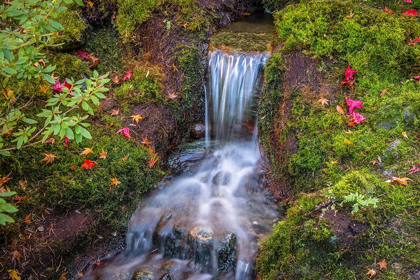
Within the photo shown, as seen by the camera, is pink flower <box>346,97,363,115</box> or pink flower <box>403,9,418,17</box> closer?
pink flower <box>346,97,363,115</box>

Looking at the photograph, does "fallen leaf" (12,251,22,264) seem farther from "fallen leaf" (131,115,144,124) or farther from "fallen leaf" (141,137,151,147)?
"fallen leaf" (131,115,144,124)

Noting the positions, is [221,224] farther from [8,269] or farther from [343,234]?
[8,269]

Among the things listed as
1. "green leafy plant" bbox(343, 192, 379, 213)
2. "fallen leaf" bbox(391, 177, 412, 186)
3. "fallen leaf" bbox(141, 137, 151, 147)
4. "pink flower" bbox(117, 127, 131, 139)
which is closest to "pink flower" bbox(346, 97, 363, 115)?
"fallen leaf" bbox(391, 177, 412, 186)

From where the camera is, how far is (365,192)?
3.39 m

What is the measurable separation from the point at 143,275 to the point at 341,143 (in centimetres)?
326

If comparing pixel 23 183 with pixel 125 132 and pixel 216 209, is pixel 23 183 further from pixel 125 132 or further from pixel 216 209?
pixel 216 209

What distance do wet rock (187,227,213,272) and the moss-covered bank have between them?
0.73 metres

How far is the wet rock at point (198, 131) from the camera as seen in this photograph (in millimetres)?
5992

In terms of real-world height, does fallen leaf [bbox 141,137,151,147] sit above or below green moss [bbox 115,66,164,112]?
→ below

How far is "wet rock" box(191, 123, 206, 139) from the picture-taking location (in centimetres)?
599

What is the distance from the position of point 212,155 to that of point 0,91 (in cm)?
362

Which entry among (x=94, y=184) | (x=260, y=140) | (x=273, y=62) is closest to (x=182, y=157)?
(x=260, y=140)

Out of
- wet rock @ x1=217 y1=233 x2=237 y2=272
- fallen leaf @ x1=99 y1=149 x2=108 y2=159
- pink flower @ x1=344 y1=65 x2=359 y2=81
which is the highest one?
pink flower @ x1=344 y1=65 x2=359 y2=81

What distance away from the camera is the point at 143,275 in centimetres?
401
